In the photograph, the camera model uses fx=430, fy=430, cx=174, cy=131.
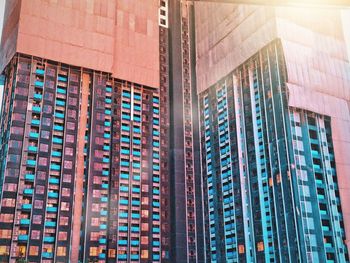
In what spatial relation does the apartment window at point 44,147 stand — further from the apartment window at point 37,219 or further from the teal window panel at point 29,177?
the apartment window at point 37,219

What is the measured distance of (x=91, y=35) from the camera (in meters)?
97.4

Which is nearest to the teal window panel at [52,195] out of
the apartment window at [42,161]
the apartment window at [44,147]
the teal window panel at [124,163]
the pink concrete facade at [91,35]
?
the apartment window at [42,161]

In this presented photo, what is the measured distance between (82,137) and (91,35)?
965 inches

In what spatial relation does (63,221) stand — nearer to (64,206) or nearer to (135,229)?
(64,206)

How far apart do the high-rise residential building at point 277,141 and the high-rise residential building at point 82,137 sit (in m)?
13.6

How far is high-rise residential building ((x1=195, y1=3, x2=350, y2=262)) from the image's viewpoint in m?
76.0

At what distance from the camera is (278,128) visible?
8138cm

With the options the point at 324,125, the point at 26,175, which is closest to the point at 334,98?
the point at 324,125

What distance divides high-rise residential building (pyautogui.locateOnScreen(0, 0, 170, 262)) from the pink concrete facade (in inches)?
9.6

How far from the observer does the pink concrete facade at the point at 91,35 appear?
301ft

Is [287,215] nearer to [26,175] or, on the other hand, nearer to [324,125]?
[324,125]

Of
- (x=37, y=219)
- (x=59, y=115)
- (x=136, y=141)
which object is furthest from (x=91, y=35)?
(x=37, y=219)

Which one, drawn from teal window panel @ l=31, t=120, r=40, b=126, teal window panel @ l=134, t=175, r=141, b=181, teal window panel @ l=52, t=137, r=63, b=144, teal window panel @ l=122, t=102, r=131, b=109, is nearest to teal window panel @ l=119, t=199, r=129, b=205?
teal window panel @ l=134, t=175, r=141, b=181

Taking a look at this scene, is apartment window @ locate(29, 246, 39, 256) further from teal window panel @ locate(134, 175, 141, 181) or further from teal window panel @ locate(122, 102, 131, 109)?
teal window panel @ locate(122, 102, 131, 109)
